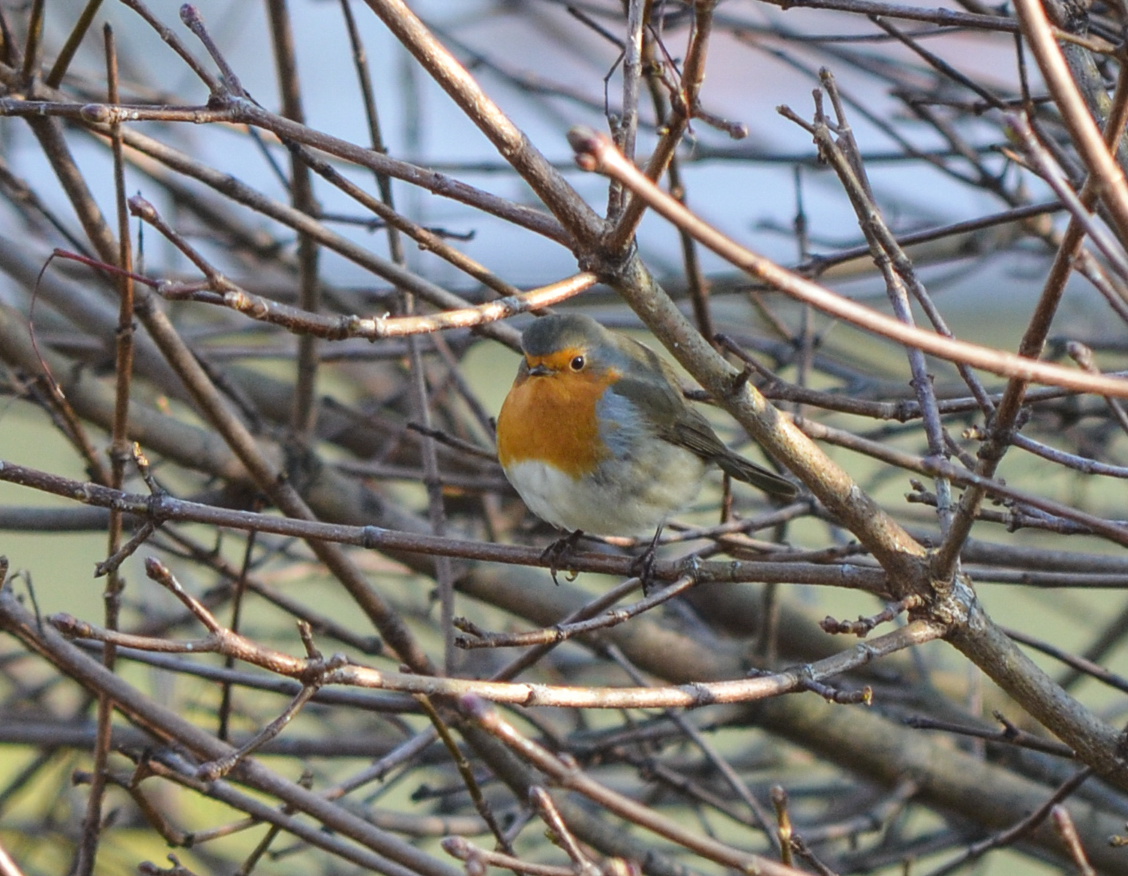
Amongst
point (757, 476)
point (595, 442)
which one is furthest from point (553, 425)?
point (757, 476)

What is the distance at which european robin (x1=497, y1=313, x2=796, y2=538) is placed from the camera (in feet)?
10.2

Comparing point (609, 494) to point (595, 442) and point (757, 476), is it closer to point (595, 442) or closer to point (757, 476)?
point (595, 442)

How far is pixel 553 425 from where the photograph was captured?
314 centimetres

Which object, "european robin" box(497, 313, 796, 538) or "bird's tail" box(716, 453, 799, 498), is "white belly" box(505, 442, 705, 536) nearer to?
"european robin" box(497, 313, 796, 538)

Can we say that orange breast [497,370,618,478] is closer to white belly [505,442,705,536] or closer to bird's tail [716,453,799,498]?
white belly [505,442,705,536]

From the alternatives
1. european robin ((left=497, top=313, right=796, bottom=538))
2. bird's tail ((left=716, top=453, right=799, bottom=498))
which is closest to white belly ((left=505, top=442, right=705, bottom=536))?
european robin ((left=497, top=313, right=796, bottom=538))

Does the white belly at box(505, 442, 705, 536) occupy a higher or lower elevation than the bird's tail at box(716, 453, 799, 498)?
lower

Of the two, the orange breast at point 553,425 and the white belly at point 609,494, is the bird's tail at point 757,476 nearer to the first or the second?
the white belly at point 609,494

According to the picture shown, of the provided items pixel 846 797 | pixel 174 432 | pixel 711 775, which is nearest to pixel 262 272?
pixel 174 432

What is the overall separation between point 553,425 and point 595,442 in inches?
4.7

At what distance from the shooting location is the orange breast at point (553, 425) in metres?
3.11

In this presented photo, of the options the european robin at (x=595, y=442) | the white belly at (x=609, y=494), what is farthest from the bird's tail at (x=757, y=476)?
the white belly at (x=609, y=494)

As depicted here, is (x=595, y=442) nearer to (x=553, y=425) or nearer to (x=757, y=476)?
(x=553, y=425)

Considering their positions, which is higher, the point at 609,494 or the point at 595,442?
the point at 595,442
